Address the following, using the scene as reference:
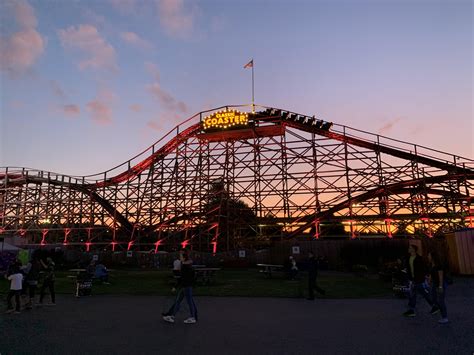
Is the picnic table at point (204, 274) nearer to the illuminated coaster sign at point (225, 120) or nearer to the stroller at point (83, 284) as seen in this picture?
the stroller at point (83, 284)

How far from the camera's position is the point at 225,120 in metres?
29.9

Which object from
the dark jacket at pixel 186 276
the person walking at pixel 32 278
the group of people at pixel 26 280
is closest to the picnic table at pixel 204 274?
the group of people at pixel 26 280

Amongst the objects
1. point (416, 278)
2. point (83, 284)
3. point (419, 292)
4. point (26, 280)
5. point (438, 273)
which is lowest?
point (83, 284)

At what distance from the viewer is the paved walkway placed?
5.83 metres

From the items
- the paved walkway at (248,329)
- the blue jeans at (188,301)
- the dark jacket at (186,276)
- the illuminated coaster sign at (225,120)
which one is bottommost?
the paved walkway at (248,329)

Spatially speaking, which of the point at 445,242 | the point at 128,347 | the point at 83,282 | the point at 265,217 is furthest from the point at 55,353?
the point at 265,217

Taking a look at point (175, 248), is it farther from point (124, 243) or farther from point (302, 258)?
point (302, 258)

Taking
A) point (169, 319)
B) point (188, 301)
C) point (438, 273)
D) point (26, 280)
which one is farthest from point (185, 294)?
point (438, 273)

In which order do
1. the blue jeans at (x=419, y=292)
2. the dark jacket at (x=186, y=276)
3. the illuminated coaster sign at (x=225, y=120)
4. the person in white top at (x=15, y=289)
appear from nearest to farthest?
1. the dark jacket at (x=186, y=276)
2. the blue jeans at (x=419, y=292)
3. the person in white top at (x=15, y=289)
4. the illuminated coaster sign at (x=225, y=120)

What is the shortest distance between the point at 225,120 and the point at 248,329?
2426 centimetres

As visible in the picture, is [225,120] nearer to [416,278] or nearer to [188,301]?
[188,301]

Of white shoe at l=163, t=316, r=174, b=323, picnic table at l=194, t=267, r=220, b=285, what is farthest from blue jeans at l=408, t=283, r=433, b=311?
→ picnic table at l=194, t=267, r=220, b=285

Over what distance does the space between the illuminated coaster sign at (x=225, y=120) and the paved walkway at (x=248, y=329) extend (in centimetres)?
2071

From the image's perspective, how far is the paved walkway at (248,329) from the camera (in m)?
5.83
